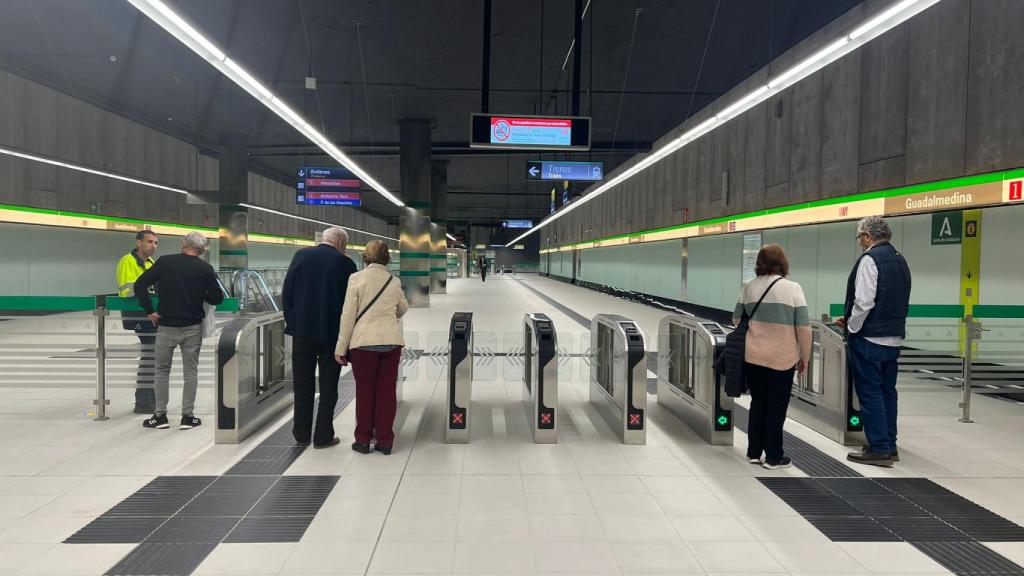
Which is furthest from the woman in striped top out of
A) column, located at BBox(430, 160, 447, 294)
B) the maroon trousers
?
column, located at BBox(430, 160, 447, 294)

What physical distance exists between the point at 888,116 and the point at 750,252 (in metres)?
4.69

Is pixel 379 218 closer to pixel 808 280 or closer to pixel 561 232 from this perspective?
pixel 561 232

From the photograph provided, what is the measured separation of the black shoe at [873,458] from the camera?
404cm

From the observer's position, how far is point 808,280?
10.0 meters

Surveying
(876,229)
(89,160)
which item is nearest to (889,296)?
(876,229)

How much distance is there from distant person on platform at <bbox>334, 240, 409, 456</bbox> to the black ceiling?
5.99 m

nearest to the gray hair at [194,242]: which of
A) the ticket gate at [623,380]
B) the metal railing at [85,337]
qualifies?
the metal railing at [85,337]

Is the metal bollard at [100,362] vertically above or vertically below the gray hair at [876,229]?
below

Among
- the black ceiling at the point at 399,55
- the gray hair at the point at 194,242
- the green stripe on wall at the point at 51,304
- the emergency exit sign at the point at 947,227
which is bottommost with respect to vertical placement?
the green stripe on wall at the point at 51,304

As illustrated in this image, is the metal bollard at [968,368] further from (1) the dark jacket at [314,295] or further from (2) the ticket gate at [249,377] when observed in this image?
(2) the ticket gate at [249,377]

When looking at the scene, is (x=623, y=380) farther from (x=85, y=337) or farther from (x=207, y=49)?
(x=207, y=49)

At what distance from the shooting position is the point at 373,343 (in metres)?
4.07

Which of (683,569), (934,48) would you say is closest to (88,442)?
(683,569)

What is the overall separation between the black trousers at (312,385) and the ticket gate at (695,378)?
275 centimetres
